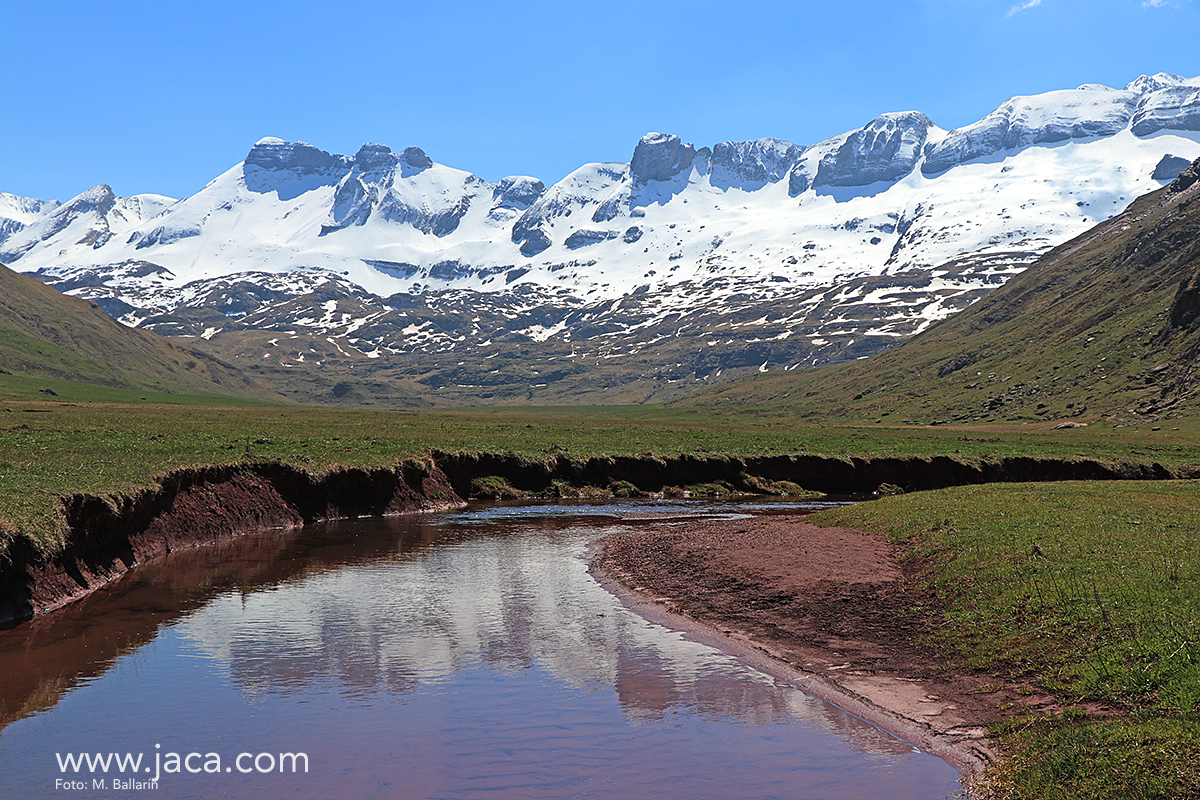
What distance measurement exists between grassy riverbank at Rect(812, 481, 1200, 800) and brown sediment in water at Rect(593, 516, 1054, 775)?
680 mm

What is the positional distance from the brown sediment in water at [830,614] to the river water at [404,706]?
107 cm

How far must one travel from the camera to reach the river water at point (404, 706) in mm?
13797

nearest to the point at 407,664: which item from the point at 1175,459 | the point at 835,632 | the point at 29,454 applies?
the point at 835,632

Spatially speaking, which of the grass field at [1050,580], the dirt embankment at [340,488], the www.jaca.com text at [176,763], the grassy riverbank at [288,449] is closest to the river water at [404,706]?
the www.jaca.com text at [176,763]

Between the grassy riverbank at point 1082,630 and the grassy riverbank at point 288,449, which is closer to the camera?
the grassy riverbank at point 1082,630

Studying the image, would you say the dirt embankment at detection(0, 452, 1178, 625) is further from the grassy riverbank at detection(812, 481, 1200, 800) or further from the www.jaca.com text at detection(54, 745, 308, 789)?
the grassy riverbank at detection(812, 481, 1200, 800)

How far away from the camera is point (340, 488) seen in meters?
49.5

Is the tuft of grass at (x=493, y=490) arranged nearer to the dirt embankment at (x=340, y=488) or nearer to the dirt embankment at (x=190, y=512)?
the dirt embankment at (x=340, y=488)

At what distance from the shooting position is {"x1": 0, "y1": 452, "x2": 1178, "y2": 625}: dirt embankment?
2686 centimetres

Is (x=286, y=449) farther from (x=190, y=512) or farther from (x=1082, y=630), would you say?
(x=1082, y=630)

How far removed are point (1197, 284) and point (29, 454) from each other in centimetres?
20077

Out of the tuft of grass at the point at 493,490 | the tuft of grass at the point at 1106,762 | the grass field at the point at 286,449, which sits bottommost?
the tuft of grass at the point at 1106,762

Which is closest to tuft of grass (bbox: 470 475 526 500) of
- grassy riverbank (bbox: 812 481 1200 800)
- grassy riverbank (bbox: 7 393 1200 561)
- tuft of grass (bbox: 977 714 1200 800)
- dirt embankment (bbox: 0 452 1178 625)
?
dirt embankment (bbox: 0 452 1178 625)

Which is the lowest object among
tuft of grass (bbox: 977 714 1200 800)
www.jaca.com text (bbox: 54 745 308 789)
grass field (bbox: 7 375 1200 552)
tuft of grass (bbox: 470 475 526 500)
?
tuft of grass (bbox: 977 714 1200 800)
